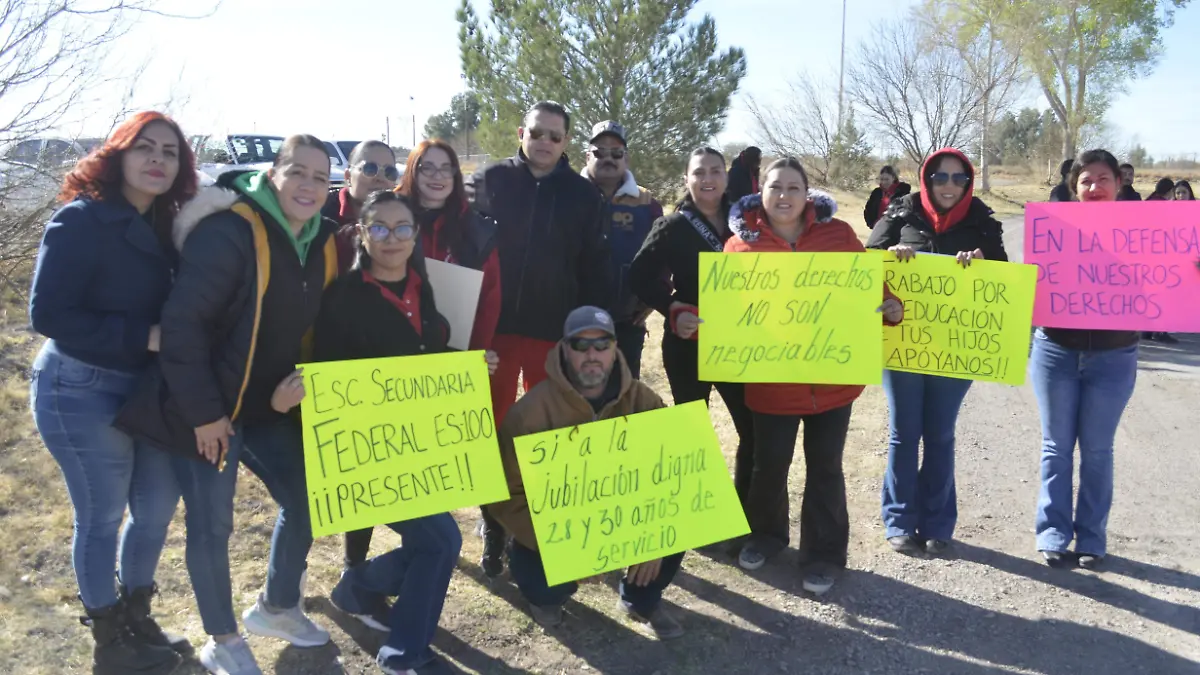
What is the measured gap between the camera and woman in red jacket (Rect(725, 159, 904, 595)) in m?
3.68

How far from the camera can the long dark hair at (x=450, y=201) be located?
3.54m

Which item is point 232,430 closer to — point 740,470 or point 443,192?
point 443,192

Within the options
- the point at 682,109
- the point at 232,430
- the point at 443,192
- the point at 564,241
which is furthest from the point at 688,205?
the point at 682,109

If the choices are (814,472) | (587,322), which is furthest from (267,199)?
(814,472)

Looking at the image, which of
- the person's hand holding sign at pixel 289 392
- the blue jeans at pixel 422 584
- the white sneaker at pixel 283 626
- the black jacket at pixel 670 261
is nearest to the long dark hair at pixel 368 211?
the person's hand holding sign at pixel 289 392

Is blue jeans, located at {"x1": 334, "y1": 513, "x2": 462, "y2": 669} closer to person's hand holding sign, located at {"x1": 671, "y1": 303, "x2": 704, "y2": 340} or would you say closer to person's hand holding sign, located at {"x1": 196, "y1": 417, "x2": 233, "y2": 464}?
person's hand holding sign, located at {"x1": 196, "y1": 417, "x2": 233, "y2": 464}

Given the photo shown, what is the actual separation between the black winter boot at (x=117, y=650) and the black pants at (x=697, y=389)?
2.50 metres

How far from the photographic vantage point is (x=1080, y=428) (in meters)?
4.05

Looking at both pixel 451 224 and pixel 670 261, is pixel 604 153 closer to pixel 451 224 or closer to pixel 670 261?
pixel 670 261

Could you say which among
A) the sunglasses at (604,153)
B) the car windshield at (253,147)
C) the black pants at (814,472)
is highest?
the car windshield at (253,147)

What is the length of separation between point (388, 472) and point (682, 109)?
12293 mm

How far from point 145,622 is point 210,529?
1.80ft

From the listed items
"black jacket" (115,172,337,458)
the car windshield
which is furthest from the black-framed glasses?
A: the car windshield

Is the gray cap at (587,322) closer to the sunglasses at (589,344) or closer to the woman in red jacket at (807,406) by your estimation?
the sunglasses at (589,344)
